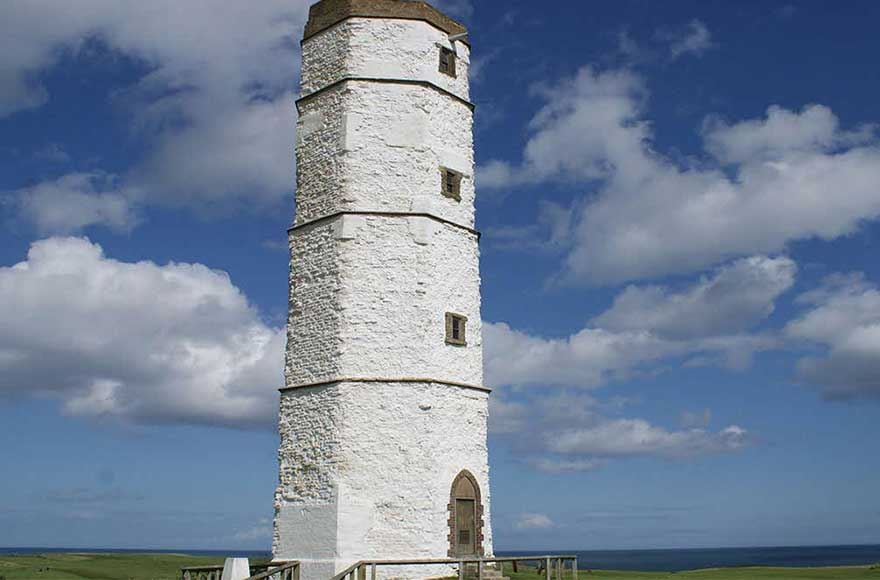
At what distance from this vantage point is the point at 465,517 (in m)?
20.2

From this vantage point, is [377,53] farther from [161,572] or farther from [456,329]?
[161,572]

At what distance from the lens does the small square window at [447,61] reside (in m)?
22.9

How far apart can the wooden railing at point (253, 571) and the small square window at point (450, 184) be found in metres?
9.43

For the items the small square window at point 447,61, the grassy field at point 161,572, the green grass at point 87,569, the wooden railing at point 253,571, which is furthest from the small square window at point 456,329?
the green grass at point 87,569

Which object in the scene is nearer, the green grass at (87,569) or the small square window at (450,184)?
the small square window at (450,184)

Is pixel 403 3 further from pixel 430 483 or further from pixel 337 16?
pixel 430 483

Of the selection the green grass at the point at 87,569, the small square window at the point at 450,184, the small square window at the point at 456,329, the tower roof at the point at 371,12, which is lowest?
the green grass at the point at 87,569

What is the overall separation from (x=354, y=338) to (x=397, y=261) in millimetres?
2093

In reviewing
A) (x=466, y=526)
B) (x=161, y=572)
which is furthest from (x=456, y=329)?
(x=161, y=572)

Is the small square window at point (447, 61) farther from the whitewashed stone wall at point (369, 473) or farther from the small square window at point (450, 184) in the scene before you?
the whitewashed stone wall at point (369, 473)

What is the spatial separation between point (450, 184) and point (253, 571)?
10.2 metres

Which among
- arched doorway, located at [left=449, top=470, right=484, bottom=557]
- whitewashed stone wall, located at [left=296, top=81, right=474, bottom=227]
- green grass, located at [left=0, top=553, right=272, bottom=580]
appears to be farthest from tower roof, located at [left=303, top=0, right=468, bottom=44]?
green grass, located at [left=0, top=553, right=272, bottom=580]

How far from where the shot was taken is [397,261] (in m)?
20.7

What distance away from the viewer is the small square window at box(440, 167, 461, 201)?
21922 mm
